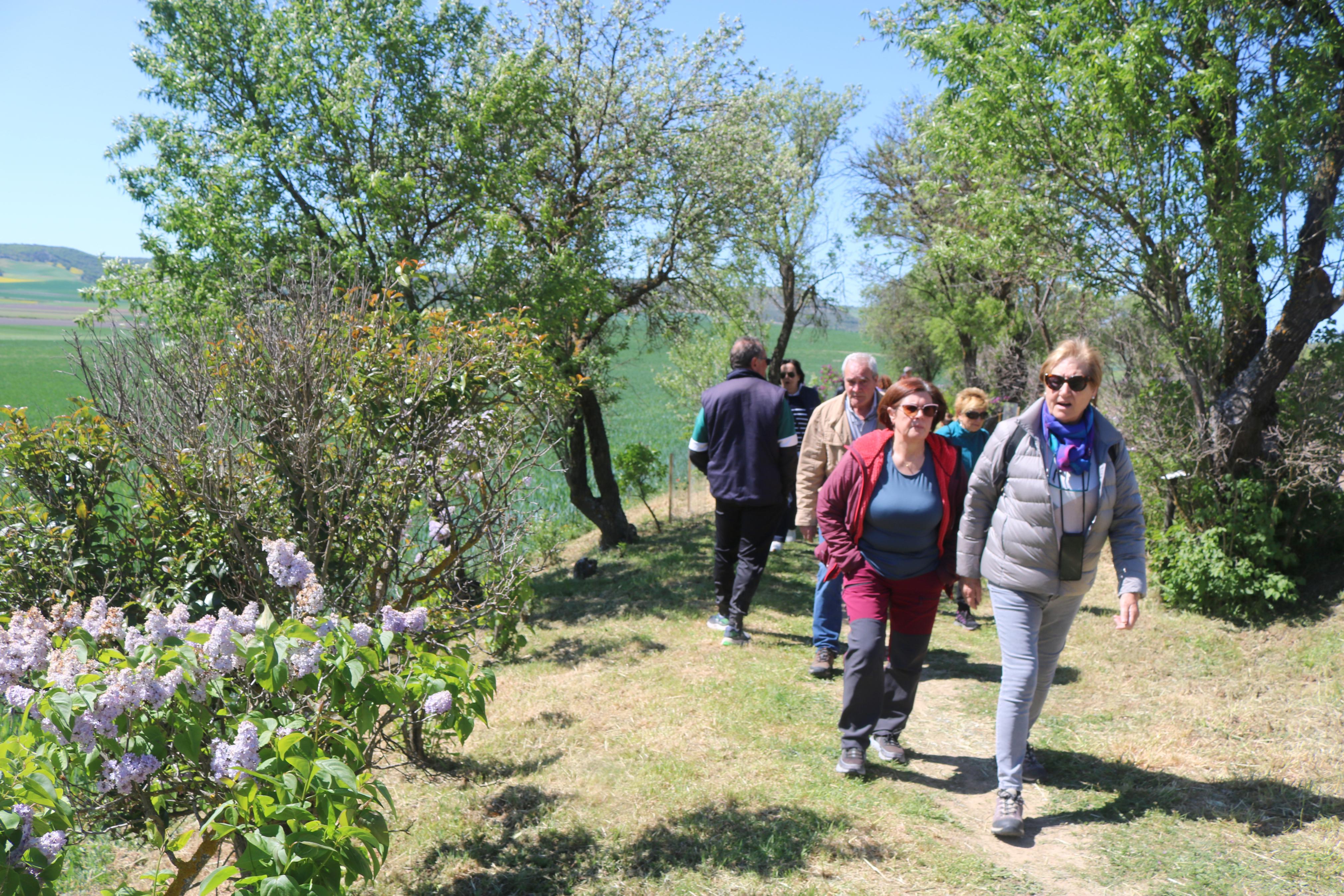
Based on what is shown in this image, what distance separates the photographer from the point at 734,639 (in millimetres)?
6176

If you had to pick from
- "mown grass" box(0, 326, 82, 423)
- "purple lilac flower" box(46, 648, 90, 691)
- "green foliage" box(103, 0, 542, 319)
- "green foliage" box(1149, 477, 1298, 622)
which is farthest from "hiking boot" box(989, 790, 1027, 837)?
"mown grass" box(0, 326, 82, 423)

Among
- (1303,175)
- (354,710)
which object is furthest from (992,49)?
(354,710)

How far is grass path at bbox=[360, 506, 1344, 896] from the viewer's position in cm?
329

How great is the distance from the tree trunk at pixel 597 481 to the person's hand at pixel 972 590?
7849 mm

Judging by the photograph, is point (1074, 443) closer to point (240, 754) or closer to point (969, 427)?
point (969, 427)

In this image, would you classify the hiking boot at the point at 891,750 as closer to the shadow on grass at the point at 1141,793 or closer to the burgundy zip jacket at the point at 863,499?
the shadow on grass at the point at 1141,793

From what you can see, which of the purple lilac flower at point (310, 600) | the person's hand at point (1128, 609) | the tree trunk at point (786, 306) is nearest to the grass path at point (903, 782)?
the person's hand at point (1128, 609)

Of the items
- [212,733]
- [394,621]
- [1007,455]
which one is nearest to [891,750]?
[1007,455]

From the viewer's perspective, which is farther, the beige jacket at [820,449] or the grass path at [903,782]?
the beige jacket at [820,449]

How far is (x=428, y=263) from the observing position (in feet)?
28.3

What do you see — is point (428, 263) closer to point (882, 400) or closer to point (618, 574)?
point (618, 574)

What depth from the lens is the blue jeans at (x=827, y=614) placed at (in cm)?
541

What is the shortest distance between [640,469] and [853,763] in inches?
394

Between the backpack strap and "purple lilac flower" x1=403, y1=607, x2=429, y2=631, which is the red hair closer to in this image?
the backpack strap
